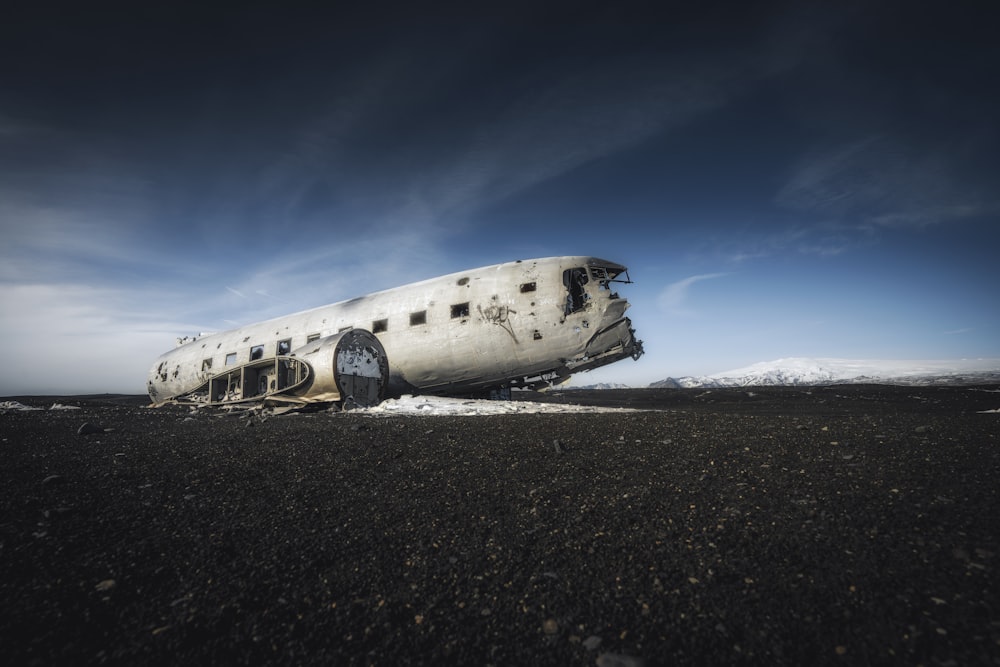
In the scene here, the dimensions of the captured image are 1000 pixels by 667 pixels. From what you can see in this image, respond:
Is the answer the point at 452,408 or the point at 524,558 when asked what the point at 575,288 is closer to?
the point at 452,408

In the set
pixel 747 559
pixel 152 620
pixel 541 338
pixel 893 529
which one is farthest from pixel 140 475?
pixel 541 338

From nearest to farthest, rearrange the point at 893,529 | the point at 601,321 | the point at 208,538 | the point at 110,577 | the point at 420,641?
the point at 420,641 → the point at 110,577 → the point at 893,529 → the point at 208,538 → the point at 601,321

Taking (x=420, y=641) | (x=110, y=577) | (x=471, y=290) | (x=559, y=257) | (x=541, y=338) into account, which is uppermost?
(x=559, y=257)

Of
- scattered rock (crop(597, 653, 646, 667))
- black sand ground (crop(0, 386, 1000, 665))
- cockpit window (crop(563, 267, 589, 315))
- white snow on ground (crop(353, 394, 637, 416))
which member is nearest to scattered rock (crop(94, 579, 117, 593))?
black sand ground (crop(0, 386, 1000, 665))

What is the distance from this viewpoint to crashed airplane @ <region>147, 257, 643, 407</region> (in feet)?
38.2

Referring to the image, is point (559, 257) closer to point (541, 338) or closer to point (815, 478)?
point (541, 338)

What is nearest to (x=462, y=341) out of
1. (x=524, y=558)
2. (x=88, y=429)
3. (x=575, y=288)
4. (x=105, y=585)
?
(x=575, y=288)

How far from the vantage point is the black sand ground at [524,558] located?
1.62 meters

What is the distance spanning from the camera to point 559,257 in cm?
1273

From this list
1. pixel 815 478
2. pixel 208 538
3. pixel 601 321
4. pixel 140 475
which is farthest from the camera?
pixel 601 321

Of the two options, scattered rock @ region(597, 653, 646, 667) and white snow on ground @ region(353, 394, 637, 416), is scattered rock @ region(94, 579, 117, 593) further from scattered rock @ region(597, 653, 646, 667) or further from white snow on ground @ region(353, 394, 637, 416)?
white snow on ground @ region(353, 394, 637, 416)

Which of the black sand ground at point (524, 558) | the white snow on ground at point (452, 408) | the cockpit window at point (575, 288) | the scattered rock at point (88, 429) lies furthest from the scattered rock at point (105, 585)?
the cockpit window at point (575, 288)

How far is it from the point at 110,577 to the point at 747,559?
349 cm

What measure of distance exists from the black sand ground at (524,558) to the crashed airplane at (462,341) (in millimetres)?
7352
